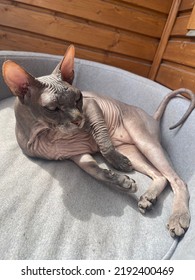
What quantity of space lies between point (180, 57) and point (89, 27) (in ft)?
2.54

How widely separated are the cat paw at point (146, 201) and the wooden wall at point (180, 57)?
79cm

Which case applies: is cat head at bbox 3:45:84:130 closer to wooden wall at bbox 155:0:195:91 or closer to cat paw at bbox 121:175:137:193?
cat paw at bbox 121:175:137:193

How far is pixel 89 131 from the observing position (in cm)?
132

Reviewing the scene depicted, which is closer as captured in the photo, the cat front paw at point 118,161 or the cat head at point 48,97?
the cat head at point 48,97

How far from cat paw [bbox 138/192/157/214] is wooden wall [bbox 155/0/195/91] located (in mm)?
791

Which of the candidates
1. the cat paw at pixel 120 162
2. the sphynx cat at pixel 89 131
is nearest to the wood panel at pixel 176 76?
the sphynx cat at pixel 89 131

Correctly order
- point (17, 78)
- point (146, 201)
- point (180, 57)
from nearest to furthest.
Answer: point (17, 78) < point (146, 201) < point (180, 57)

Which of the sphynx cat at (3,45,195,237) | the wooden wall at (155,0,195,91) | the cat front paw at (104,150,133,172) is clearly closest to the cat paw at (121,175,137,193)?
the sphynx cat at (3,45,195,237)

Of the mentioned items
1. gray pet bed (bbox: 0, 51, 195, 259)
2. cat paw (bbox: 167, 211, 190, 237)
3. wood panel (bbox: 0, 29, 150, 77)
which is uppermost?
wood panel (bbox: 0, 29, 150, 77)

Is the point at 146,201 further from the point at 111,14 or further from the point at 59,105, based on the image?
the point at 111,14

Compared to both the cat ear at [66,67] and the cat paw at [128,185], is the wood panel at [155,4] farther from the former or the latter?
the cat paw at [128,185]

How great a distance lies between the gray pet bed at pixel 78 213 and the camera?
3.11 feet

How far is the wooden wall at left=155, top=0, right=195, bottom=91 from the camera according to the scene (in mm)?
1701

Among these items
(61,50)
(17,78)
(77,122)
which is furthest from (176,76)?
(17,78)
